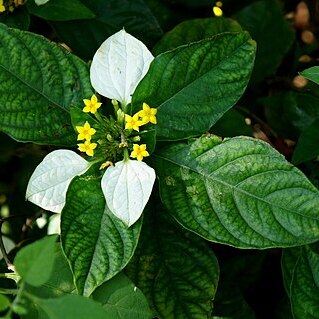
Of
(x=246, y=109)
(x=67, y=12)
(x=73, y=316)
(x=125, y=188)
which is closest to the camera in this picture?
(x=73, y=316)

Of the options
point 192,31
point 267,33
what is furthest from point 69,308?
point 267,33

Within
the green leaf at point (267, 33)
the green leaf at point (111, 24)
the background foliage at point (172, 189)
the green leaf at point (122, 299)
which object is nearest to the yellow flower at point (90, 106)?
the background foliage at point (172, 189)

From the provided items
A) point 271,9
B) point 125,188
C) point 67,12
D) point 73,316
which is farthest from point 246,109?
point 73,316

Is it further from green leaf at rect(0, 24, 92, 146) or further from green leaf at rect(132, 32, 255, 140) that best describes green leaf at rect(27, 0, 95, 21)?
green leaf at rect(132, 32, 255, 140)

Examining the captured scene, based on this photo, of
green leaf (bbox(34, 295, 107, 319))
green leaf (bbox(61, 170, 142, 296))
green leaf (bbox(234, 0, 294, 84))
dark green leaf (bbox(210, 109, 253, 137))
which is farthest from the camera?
green leaf (bbox(234, 0, 294, 84))

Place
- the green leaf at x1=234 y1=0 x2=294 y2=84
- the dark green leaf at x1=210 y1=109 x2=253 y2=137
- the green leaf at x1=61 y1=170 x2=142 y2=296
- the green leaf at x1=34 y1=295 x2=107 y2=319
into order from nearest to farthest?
the green leaf at x1=34 y1=295 x2=107 y2=319 < the green leaf at x1=61 y1=170 x2=142 y2=296 < the dark green leaf at x1=210 y1=109 x2=253 y2=137 < the green leaf at x1=234 y1=0 x2=294 y2=84

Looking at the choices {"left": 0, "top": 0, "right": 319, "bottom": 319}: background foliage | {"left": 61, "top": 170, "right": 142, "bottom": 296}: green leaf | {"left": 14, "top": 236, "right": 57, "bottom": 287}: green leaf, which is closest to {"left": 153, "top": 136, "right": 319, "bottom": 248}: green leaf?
{"left": 0, "top": 0, "right": 319, "bottom": 319}: background foliage

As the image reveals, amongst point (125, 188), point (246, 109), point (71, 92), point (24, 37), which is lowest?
point (246, 109)

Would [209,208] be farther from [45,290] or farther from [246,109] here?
[246,109]
